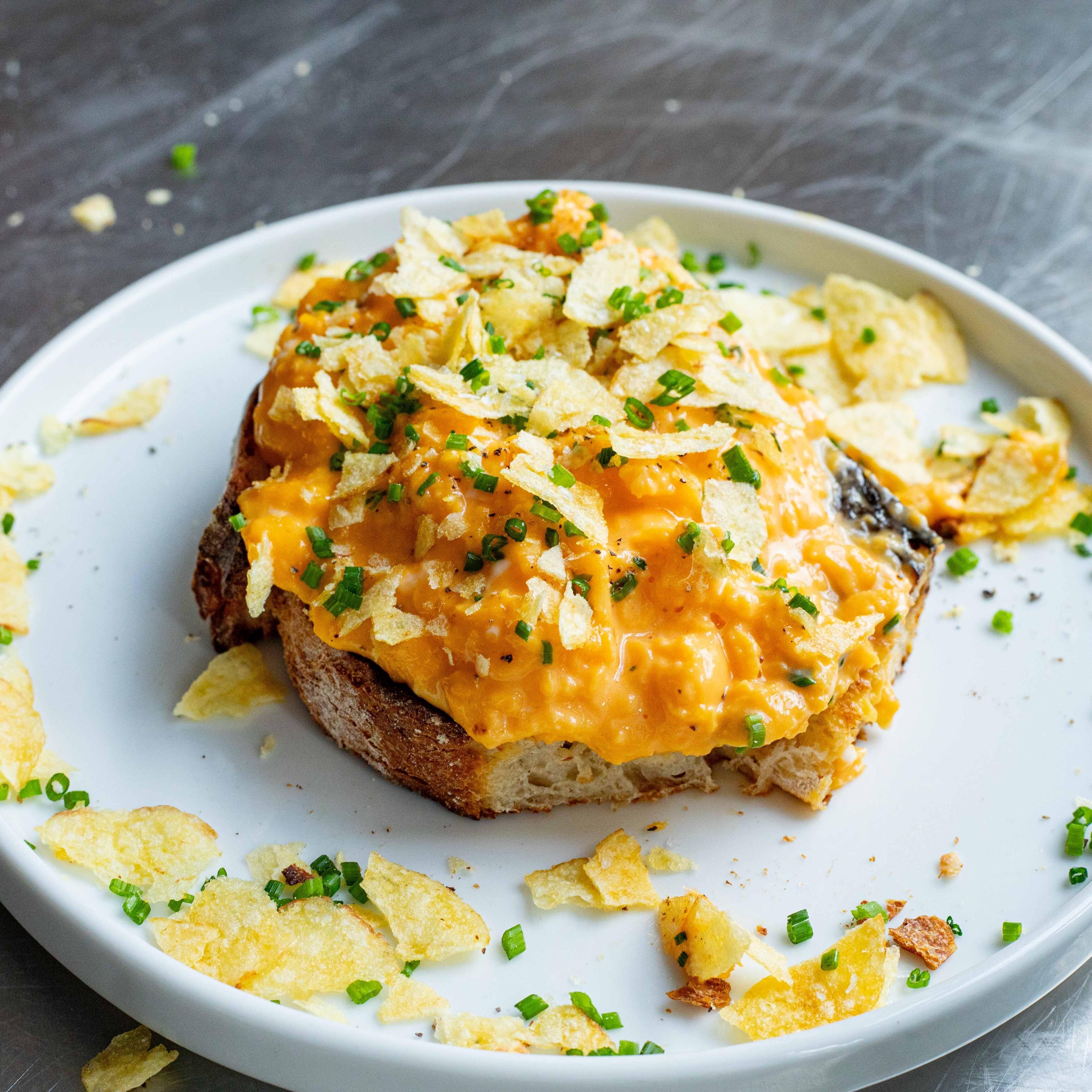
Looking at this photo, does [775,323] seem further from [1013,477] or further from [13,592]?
[13,592]

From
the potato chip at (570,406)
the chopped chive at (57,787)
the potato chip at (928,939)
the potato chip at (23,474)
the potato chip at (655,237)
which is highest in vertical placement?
the potato chip at (570,406)

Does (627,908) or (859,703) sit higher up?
(859,703)

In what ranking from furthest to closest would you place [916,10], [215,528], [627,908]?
[916,10], [215,528], [627,908]

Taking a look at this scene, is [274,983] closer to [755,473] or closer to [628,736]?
[628,736]

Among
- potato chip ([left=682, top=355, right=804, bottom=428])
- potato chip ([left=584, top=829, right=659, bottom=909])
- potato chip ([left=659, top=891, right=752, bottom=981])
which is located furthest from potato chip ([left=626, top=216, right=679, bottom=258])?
potato chip ([left=659, top=891, right=752, bottom=981])

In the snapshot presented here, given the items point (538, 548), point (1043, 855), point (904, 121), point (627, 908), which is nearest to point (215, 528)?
point (538, 548)

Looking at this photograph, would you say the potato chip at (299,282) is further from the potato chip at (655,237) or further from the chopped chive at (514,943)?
the chopped chive at (514,943)

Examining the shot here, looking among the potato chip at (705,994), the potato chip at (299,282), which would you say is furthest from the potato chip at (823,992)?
the potato chip at (299,282)

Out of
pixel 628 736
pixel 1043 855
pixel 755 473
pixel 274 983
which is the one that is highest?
pixel 755 473
